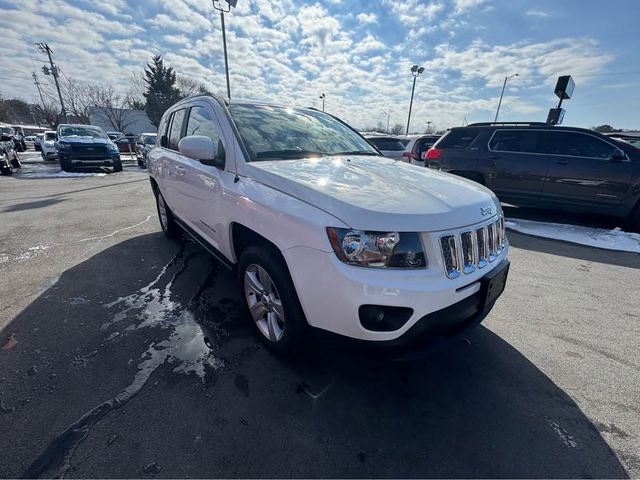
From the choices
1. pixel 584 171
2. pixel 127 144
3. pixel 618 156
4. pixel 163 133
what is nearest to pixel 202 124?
pixel 163 133

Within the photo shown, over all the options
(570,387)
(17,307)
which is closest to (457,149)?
(570,387)

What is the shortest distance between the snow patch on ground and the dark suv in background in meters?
0.42

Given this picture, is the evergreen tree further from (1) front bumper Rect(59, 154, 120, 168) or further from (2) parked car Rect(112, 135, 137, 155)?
(1) front bumper Rect(59, 154, 120, 168)

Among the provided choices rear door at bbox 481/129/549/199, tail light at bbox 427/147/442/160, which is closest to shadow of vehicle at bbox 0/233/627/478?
rear door at bbox 481/129/549/199

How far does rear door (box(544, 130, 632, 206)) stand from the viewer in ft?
18.9

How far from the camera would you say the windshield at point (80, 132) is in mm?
13023

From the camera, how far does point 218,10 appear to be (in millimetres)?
13383

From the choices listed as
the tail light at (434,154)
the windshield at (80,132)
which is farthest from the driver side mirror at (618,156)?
the windshield at (80,132)

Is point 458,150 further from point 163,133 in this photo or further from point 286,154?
point 163,133

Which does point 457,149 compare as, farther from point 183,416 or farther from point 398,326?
point 183,416

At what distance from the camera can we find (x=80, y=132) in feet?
43.5

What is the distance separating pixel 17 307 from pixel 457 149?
7859 mm

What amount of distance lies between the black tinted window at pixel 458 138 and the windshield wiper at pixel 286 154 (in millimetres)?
5636

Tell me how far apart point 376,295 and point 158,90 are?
52126 mm
